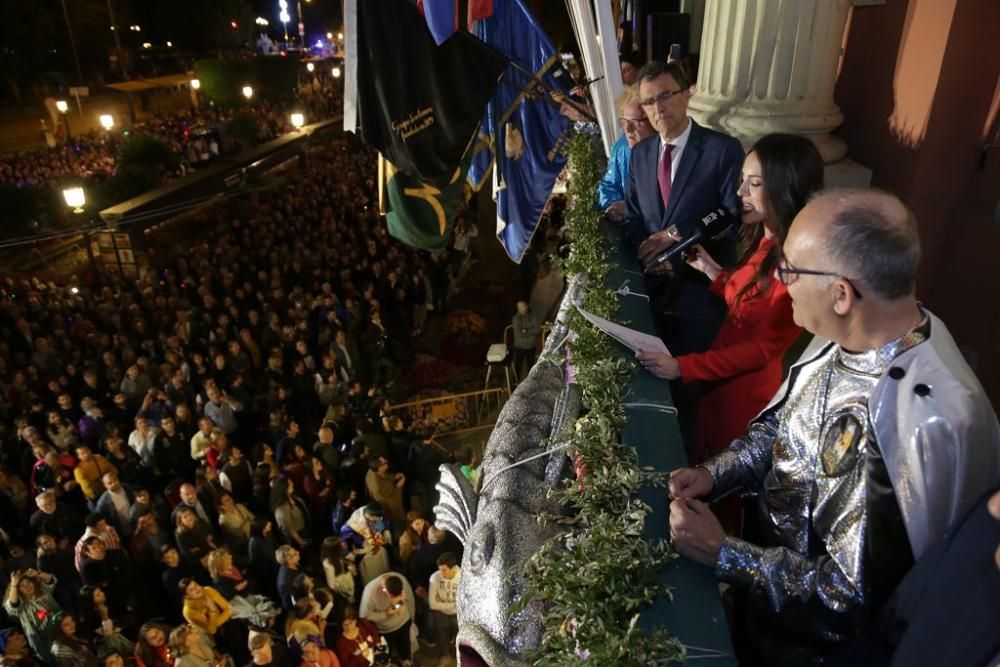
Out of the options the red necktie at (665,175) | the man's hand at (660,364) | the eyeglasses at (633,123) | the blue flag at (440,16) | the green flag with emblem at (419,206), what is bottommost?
the green flag with emblem at (419,206)

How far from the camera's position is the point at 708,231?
11.2 ft

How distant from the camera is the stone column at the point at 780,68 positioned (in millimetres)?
5113

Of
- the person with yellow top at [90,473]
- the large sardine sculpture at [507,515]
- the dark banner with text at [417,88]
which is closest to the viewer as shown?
the large sardine sculpture at [507,515]

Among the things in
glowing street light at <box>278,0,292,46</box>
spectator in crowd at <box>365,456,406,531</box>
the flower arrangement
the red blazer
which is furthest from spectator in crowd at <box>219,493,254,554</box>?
glowing street light at <box>278,0,292,46</box>

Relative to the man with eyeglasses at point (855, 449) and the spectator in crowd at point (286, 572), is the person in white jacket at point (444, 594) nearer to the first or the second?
the spectator in crowd at point (286, 572)

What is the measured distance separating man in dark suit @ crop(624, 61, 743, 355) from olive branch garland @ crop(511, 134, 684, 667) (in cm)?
115

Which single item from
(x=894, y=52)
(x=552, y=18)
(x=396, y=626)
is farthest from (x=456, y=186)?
(x=552, y=18)

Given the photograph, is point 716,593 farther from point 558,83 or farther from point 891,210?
point 558,83

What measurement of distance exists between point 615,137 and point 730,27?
1301mm

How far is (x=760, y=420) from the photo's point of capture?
242cm

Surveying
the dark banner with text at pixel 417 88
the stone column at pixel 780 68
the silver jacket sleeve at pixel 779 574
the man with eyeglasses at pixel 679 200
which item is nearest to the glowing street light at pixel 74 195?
the dark banner with text at pixel 417 88

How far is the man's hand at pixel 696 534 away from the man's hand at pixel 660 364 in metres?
0.86

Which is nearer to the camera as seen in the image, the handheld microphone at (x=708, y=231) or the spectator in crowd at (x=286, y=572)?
the handheld microphone at (x=708, y=231)

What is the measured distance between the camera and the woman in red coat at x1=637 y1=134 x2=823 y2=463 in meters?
2.62
